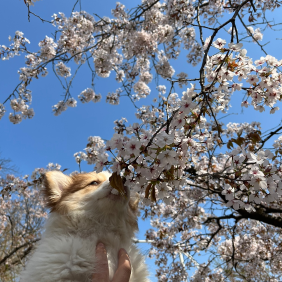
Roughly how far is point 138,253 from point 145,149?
4.61 feet

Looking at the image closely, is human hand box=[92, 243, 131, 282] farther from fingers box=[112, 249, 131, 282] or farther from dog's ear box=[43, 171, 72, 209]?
dog's ear box=[43, 171, 72, 209]

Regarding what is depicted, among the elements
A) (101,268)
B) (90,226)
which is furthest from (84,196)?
(101,268)

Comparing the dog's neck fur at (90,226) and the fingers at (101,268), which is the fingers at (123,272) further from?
the dog's neck fur at (90,226)

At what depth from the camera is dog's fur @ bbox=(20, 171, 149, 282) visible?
1.42m

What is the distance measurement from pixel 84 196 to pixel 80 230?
322mm

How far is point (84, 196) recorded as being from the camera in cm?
200

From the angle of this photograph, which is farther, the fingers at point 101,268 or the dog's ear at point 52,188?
A: the dog's ear at point 52,188

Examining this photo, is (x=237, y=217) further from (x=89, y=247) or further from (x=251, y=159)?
(x=89, y=247)

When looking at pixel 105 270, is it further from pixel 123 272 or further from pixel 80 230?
pixel 80 230

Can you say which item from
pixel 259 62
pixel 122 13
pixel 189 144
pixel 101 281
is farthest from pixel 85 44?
pixel 101 281

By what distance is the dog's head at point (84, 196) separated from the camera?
1.87 metres

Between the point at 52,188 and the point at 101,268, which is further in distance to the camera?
the point at 52,188

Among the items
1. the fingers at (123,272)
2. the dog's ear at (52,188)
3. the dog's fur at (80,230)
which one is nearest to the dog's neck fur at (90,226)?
the dog's fur at (80,230)

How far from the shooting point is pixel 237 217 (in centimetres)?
475
